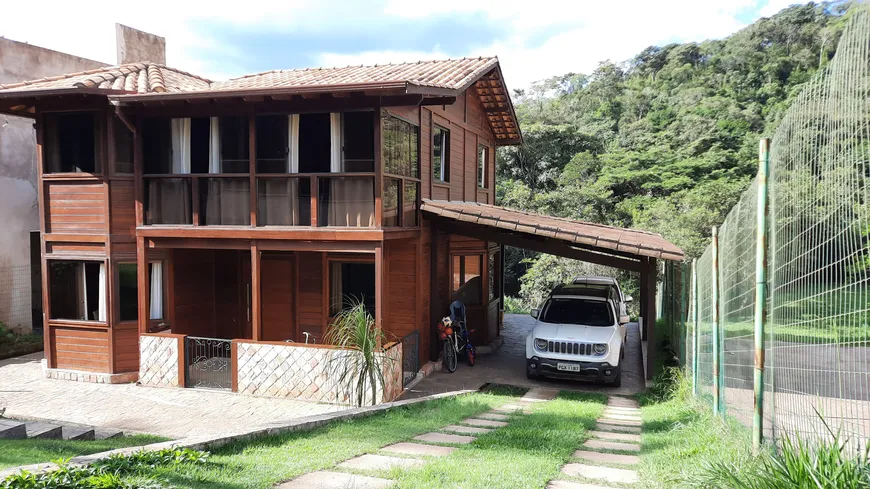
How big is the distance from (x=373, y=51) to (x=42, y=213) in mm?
60361

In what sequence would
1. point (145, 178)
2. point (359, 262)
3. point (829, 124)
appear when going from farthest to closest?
point (359, 262) < point (145, 178) < point (829, 124)

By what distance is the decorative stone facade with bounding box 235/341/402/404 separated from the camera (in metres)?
9.52

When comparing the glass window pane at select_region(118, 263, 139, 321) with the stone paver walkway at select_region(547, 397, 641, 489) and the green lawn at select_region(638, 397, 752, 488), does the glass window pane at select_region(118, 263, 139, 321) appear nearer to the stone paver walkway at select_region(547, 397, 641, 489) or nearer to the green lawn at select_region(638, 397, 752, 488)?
the stone paver walkway at select_region(547, 397, 641, 489)

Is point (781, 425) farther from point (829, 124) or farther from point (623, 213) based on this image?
point (623, 213)

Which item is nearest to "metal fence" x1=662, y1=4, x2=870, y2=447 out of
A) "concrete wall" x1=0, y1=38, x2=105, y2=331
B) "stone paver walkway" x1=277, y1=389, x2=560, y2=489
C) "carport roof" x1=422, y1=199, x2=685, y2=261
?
"stone paver walkway" x1=277, y1=389, x2=560, y2=489

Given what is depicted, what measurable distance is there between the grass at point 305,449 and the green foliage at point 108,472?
0.16 meters

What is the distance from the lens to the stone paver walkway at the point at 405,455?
459 cm

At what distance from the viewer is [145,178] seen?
36.3ft

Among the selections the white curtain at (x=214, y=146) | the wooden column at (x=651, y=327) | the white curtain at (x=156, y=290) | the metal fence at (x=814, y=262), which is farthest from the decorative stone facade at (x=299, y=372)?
the metal fence at (x=814, y=262)

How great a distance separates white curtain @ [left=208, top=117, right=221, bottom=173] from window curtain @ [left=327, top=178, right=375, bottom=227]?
253 centimetres

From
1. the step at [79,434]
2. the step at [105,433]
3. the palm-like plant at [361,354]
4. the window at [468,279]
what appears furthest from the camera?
the window at [468,279]

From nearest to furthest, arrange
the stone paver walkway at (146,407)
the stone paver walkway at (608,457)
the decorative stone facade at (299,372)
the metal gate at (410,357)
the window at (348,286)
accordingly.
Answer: the stone paver walkway at (608,457) < the stone paver walkway at (146,407) < the decorative stone facade at (299,372) < the metal gate at (410,357) < the window at (348,286)

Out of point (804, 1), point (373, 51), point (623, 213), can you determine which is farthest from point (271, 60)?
point (804, 1)

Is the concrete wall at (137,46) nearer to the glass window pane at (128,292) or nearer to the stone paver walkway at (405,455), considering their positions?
the glass window pane at (128,292)
